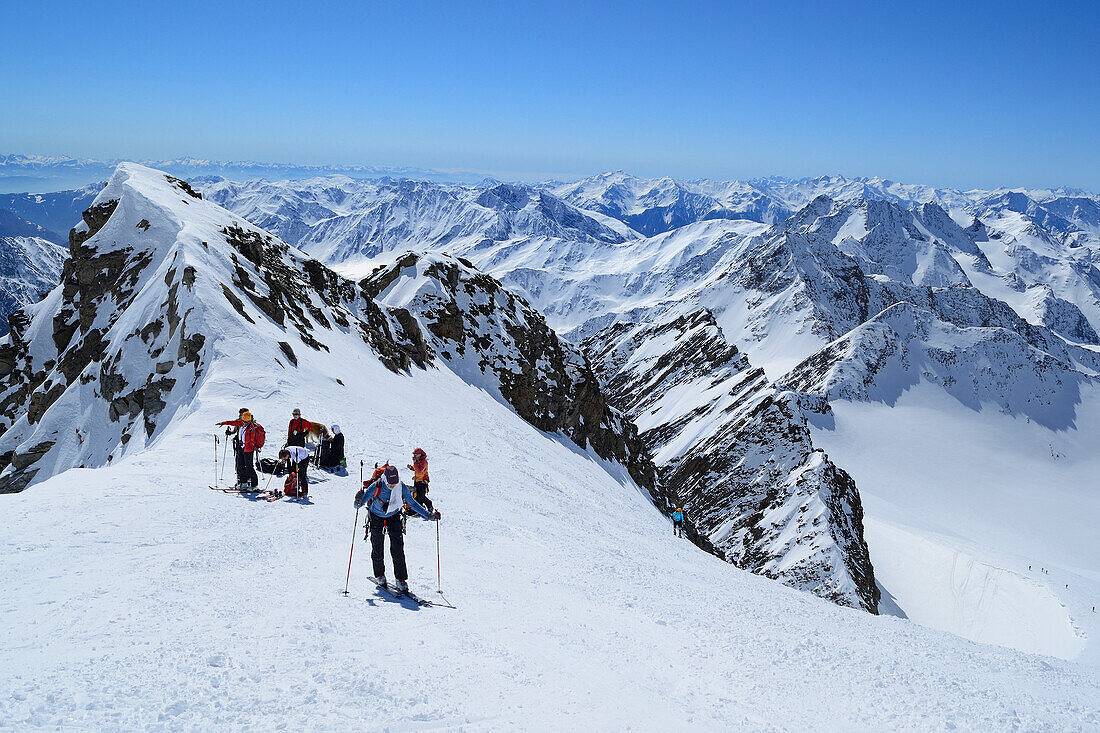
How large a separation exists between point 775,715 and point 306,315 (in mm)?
44304

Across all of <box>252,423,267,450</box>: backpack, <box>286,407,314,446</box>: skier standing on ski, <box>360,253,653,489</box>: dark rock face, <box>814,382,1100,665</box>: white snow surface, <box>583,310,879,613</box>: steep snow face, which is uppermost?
<box>252,423,267,450</box>: backpack

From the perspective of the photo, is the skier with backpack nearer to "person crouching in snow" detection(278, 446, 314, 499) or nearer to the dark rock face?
"person crouching in snow" detection(278, 446, 314, 499)

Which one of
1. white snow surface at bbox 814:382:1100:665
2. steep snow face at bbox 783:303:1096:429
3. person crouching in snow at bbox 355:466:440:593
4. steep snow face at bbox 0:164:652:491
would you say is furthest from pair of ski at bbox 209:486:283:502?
steep snow face at bbox 783:303:1096:429

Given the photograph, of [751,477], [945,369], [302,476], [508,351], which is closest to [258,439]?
[302,476]

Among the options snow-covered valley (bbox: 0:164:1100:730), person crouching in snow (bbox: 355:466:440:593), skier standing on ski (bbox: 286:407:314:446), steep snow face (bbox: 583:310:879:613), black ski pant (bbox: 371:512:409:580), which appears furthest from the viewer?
steep snow face (bbox: 583:310:879:613)

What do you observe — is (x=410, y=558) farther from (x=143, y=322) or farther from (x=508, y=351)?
(x=508, y=351)

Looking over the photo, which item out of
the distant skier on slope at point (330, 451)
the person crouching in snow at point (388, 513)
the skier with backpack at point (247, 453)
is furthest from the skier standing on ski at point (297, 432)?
the person crouching in snow at point (388, 513)

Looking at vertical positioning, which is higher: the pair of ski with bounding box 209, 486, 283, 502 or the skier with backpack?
the skier with backpack

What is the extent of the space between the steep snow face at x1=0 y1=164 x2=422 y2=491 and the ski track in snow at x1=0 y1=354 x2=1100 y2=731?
44.8 feet

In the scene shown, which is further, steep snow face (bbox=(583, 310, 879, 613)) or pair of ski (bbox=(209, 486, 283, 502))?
steep snow face (bbox=(583, 310, 879, 613))

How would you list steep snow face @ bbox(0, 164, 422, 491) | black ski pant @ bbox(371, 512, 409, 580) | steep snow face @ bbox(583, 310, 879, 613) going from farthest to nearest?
steep snow face @ bbox(583, 310, 879, 613), steep snow face @ bbox(0, 164, 422, 491), black ski pant @ bbox(371, 512, 409, 580)

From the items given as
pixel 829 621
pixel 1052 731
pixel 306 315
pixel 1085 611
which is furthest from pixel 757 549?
pixel 1052 731

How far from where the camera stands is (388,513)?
11977 mm

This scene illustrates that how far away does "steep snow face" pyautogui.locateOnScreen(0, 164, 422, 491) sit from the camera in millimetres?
31203
